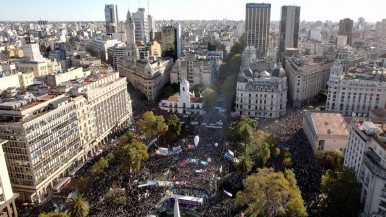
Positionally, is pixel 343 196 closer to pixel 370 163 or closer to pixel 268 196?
pixel 370 163

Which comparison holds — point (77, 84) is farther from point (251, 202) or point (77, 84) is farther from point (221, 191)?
point (251, 202)

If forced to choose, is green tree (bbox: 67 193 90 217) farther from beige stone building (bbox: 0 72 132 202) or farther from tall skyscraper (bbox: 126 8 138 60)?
tall skyscraper (bbox: 126 8 138 60)

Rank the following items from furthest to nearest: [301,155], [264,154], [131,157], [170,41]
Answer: [170,41] → [301,155] → [264,154] → [131,157]

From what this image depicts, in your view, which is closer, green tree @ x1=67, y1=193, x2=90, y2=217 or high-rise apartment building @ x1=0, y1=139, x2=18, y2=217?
green tree @ x1=67, y1=193, x2=90, y2=217

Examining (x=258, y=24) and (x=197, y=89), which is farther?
(x=258, y=24)

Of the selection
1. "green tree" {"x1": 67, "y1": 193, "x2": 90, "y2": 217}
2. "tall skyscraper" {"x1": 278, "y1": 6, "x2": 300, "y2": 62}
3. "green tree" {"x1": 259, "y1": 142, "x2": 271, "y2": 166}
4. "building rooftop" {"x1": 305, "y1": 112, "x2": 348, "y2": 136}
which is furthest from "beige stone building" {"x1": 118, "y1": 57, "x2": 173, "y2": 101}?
"tall skyscraper" {"x1": 278, "y1": 6, "x2": 300, "y2": 62}

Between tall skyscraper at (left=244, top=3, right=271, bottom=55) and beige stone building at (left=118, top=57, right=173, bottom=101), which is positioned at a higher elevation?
tall skyscraper at (left=244, top=3, right=271, bottom=55)

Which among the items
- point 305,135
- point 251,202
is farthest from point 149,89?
point 251,202

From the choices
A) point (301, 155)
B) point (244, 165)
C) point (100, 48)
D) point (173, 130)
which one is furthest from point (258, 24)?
point (244, 165)
